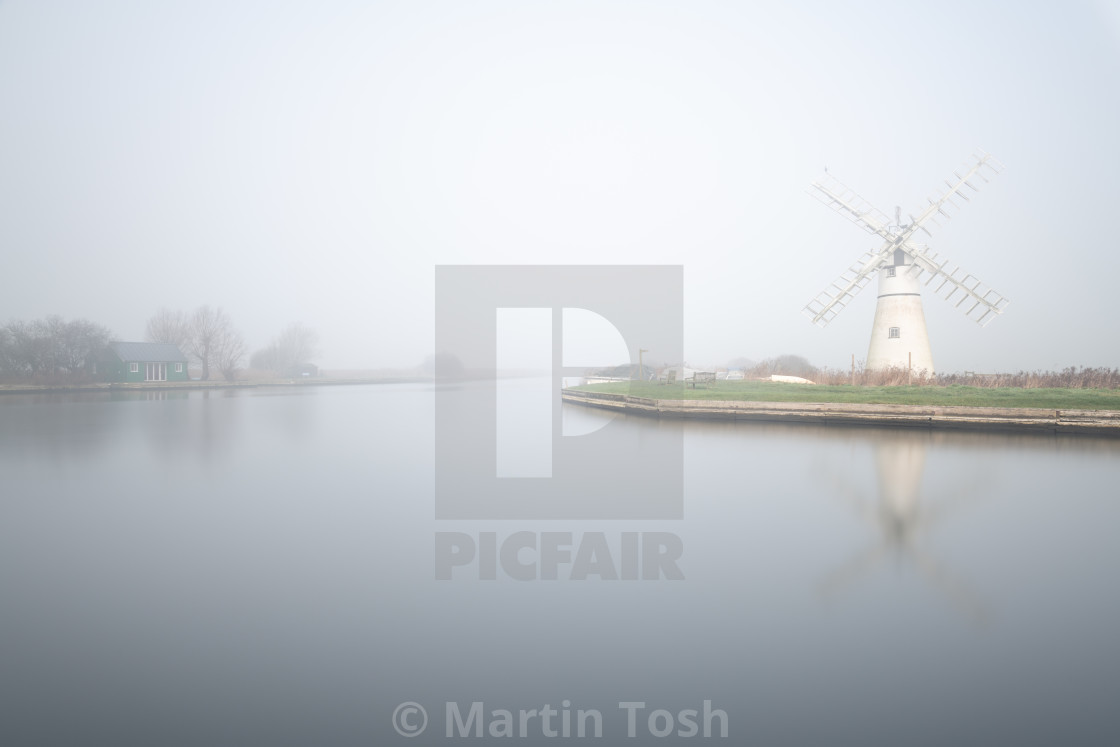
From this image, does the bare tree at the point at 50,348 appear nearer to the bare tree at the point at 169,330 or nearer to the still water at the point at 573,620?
the bare tree at the point at 169,330

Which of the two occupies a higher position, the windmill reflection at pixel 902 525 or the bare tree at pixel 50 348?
the bare tree at pixel 50 348

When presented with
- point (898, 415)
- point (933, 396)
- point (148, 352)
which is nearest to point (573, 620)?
point (898, 415)

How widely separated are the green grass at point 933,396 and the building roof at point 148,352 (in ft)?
156

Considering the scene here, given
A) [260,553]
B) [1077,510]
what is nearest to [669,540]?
[260,553]

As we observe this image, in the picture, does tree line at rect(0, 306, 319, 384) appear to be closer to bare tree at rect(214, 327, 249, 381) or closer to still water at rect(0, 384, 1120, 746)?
bare tree at rect(214, 327, 249, 381)

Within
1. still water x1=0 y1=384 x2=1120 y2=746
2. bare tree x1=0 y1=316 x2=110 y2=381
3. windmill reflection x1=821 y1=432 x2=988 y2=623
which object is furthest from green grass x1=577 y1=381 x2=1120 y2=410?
bare tree x1=0 y1=316 x2=110 y2=381

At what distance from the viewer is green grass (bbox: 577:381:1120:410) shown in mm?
17688

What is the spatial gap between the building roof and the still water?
167 ft

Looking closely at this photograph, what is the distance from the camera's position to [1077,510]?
26.7ft

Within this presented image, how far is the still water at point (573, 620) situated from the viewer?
11.2 ft

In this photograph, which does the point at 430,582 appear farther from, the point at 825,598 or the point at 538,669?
the point at 825,598

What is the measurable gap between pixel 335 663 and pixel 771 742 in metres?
2.58

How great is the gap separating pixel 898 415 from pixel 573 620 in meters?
16.5

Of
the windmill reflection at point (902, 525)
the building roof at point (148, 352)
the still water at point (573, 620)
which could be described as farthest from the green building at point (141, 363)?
the windmill reflection at point (902, 525)
